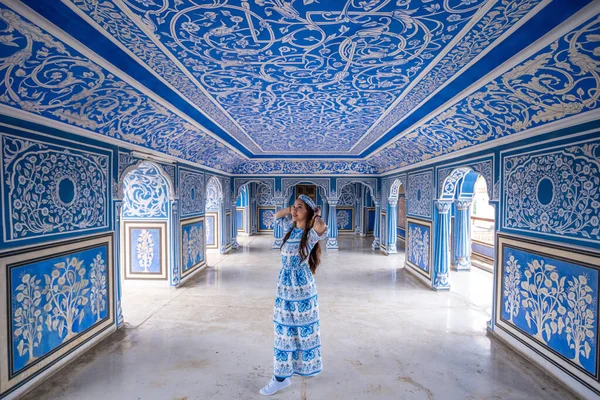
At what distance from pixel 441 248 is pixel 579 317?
2556mm

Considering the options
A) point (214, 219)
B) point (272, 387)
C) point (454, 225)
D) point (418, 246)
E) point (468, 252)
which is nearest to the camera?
point (272, 387)

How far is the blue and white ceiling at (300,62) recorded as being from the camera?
156 cm

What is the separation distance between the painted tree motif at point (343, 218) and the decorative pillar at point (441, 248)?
6.76 metres

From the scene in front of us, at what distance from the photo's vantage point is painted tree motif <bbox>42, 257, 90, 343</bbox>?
244 centimetres

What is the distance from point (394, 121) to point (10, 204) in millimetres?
3796

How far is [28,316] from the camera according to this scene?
224 centimetres

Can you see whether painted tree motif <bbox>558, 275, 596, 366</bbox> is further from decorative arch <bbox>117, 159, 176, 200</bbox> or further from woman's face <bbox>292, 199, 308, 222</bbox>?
decorative arch <bbox>117, 159, 176, 200</bbox>

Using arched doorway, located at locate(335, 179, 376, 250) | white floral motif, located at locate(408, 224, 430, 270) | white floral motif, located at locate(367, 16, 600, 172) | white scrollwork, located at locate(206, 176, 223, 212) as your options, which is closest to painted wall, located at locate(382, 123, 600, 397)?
white floral motif, located at locate(367, 16, 600, 172)

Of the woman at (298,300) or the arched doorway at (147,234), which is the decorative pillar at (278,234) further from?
the woman at (298,300)

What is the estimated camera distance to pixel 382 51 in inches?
79.4

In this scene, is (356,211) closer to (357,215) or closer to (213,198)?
(357,215)

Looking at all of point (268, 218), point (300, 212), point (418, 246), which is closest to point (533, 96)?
point (300, 212)

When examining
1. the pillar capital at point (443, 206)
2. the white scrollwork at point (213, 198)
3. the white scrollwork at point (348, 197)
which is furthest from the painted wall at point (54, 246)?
the white scrollwork at point (348, 197)

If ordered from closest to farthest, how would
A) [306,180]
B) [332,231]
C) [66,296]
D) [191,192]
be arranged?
[66,296]
[191,192]
[306,180]
[332,231]
